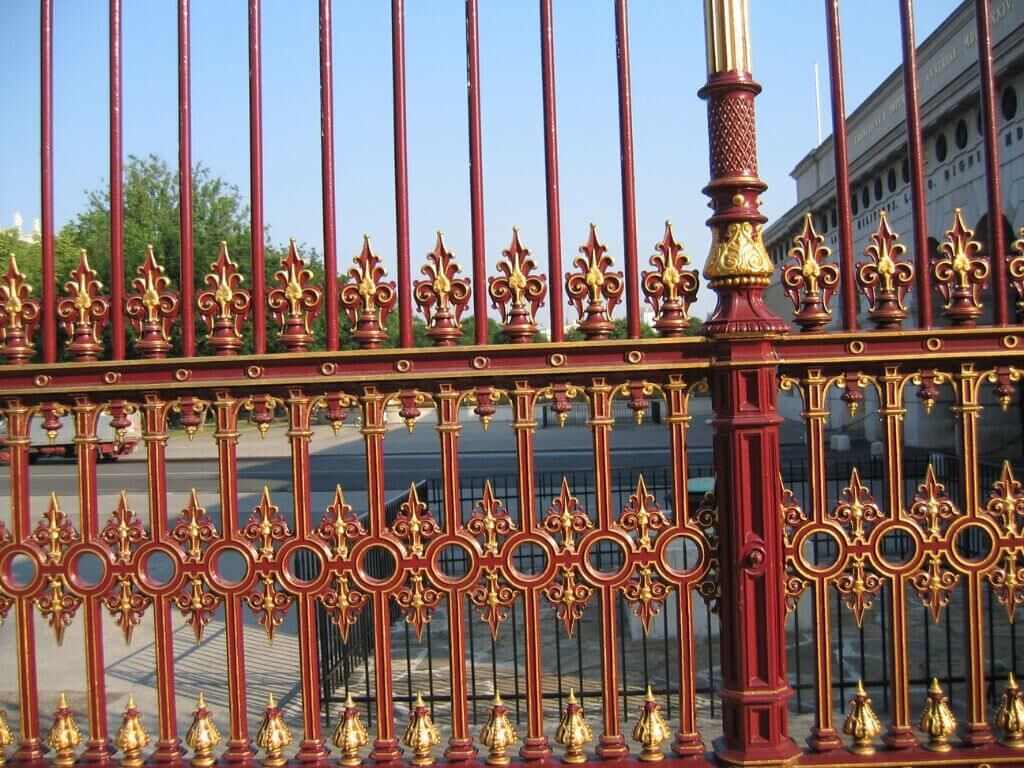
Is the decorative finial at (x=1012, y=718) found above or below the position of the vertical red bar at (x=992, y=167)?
below

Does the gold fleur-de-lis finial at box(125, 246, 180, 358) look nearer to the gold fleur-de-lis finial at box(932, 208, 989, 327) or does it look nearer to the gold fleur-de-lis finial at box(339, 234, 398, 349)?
the gold fleur-de-lis finial at box(339, 234, 398, 349)

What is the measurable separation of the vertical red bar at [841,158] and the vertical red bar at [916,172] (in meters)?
0.22

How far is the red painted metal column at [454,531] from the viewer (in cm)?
316

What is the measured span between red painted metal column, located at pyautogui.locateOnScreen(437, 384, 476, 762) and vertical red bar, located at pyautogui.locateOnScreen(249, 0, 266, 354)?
0.69 metres

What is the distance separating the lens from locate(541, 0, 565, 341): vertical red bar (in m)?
3.21

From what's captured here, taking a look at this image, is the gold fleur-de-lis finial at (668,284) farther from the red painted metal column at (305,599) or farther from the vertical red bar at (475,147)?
the red painted metal column at (305,599)

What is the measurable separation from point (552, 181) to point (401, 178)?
54 cm

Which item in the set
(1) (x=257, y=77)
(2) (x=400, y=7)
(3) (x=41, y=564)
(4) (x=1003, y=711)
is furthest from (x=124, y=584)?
(4) (x=1003, y=711)

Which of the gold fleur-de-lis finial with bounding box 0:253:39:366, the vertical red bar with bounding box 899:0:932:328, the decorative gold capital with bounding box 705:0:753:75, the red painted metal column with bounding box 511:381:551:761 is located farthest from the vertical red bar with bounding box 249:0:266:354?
the vertical red bar with bounding box 899:0:932:328

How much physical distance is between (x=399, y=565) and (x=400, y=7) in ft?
6.64

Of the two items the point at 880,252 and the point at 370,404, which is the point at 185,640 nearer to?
the point at 370,404

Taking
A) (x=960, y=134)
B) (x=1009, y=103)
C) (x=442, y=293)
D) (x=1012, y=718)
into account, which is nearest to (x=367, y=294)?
(x=442, y=293)

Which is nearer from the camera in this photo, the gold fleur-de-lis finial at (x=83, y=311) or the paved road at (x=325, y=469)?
the gold fleur-de-lis finial at (x=83, y=311)

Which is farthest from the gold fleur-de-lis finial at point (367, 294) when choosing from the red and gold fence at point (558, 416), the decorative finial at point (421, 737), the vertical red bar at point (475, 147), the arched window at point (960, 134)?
the arched window at point (960, 134)
